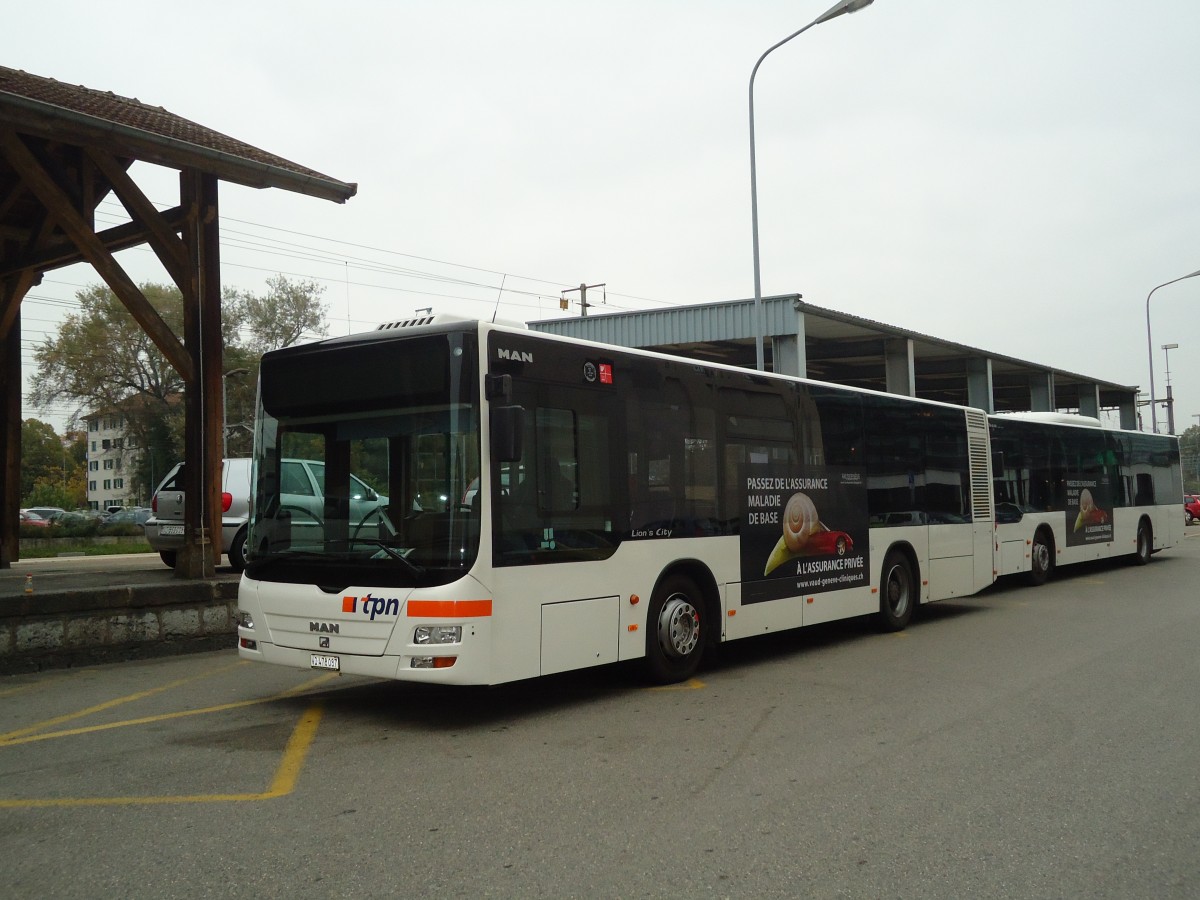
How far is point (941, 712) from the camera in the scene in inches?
294

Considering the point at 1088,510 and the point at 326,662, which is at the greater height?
the point at 1088,510

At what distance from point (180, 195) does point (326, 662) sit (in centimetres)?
760

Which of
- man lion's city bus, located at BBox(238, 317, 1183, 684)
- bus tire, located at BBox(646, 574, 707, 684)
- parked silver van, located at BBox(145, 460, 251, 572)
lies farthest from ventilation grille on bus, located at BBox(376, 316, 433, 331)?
parked silver van, located at BBox(145, 460, 251, 572)

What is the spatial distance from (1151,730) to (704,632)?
3.57 metres

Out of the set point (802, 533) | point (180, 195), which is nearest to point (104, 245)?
point (180, 195)

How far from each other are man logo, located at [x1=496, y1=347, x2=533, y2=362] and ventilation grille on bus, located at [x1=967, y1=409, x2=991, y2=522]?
8.64 metres

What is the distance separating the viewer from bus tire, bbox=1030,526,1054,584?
17.1 meters

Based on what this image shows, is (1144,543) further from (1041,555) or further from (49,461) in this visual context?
(49,461)

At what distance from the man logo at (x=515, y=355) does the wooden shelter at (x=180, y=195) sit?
18.6 ft

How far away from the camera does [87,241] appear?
11.6 m

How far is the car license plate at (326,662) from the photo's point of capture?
23.7 feet

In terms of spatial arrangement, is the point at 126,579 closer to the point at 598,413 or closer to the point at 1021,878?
the point at 598,413

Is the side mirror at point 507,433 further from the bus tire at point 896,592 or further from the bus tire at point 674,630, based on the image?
the bus tire at point 896,592

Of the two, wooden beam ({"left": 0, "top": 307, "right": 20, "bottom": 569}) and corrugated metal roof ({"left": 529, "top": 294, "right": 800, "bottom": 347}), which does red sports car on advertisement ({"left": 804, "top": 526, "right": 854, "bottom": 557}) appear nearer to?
wooden beam ({"left": 0, "top": 307, "right": 20, "bottom": 569})
